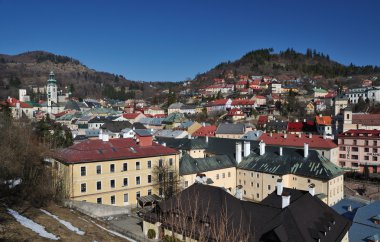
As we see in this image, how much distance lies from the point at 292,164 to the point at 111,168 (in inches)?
844

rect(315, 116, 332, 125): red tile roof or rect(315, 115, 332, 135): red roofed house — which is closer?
rect(315, 115, 332, 135): red roofed house

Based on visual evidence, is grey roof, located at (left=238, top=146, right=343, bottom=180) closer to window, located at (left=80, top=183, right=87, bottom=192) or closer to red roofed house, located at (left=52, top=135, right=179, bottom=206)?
red roofed house, located at (left=52, top=135, right=179, bottom=206)

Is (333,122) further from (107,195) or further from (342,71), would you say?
(342,71)

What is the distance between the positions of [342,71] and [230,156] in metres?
165

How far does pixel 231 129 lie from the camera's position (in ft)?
246

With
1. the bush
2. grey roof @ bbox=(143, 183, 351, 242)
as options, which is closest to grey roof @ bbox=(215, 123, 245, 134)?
grey roof @ bbox=(143, 183, 351, 242)

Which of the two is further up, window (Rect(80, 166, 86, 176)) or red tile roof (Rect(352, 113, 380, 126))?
red tile roof (Rect(352, 113, 380, 126))

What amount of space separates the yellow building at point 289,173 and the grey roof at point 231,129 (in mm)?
29465

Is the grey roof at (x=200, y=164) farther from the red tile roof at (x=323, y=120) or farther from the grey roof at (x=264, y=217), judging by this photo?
the red tile roof at (x=323, y=120)

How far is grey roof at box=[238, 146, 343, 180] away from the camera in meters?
36.0

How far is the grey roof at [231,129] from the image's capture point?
241 ft

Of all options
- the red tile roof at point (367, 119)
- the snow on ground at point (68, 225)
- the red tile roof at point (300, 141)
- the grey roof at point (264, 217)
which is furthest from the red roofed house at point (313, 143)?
the snow on ground at point (68, 225)

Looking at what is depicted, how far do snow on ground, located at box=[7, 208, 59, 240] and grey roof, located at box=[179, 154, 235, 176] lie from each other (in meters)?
19.1

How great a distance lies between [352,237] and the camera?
74.1 feet
